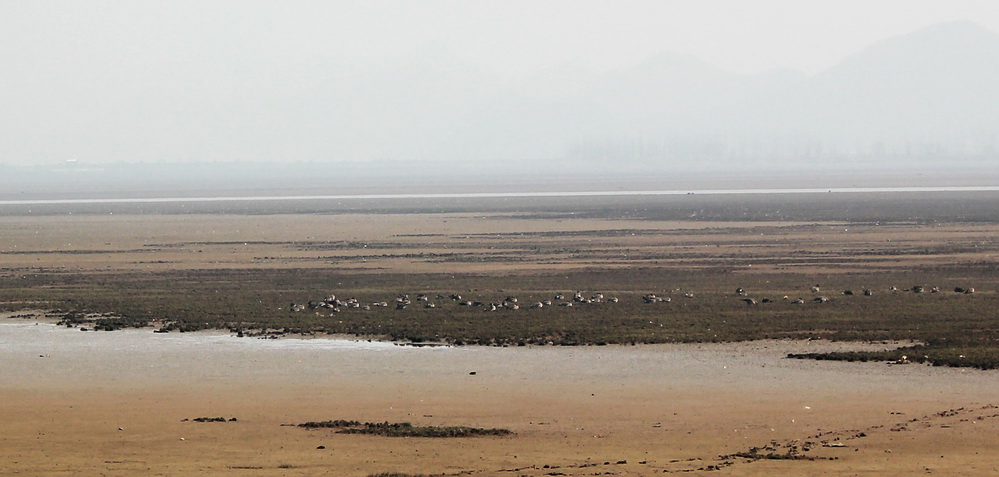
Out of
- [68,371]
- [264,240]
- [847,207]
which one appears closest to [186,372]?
[68,371]

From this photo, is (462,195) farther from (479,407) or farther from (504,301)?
(479,407)

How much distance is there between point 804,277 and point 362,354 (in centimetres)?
2068

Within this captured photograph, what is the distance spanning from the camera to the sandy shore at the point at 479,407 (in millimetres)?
18984

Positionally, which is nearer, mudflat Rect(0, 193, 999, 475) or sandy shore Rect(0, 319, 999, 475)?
sandy shore Rect(0, 319, 999, 475)

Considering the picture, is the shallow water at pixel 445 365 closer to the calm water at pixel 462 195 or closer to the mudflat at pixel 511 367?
the mudflat at pixel 511 367

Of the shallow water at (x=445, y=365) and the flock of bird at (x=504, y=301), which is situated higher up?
the flock of bird at (x=504, y=301)

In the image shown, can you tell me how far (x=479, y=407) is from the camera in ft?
77.7

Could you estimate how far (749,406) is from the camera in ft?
76.9

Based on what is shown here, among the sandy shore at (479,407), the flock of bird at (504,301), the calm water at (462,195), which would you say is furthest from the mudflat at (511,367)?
the calm water at (462,195)

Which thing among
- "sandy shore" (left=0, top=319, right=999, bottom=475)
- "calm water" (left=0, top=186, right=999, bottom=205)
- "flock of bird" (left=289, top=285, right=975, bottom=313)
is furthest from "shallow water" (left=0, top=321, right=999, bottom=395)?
"calm water" (left=0, top=186, right=999, bottom=205)

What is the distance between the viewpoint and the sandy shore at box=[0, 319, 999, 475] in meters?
19.0

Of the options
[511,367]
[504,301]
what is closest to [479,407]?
[511,367]

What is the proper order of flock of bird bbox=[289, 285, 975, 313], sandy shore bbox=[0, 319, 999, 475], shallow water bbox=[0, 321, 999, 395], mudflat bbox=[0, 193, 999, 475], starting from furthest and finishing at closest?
1. flock of bird bbox=[289, 285, 975, 313]
2. shallow water bbox=[0, 321, 999, 395]
3. mudflat bbox=[0, 193, 999, 475]
4. sandy shore bbox=[0, 319, 999, 475]

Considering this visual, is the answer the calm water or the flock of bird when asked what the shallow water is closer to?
the flock of bird
